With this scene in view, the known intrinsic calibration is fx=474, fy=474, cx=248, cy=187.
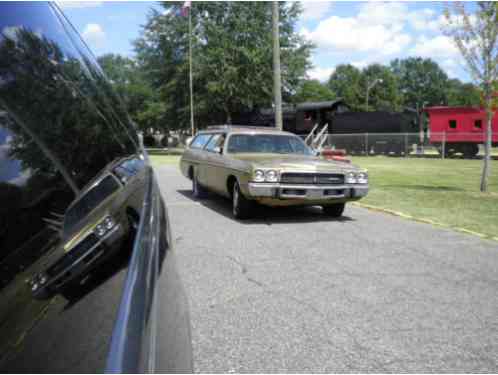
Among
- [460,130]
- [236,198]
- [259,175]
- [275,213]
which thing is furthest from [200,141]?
[460,130]

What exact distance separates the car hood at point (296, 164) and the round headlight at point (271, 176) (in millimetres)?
91

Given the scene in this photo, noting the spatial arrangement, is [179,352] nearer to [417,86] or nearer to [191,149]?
[191,149]

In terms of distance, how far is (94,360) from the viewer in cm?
66

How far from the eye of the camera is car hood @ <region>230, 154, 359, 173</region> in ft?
22.8

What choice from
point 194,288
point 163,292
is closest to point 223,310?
point 194,288

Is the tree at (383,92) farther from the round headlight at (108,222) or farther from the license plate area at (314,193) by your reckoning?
the round headlight at (108,222)

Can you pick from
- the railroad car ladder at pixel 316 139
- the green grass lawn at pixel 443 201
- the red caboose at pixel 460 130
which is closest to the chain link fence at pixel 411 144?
the red caboose at pixel 460 130

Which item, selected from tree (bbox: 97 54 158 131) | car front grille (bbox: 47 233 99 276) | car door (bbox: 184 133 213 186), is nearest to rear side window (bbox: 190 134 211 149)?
car door (bbox: 184 133 213 186)

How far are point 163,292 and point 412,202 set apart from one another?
9066 millimetres

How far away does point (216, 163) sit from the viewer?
Result: 8445 millimetres

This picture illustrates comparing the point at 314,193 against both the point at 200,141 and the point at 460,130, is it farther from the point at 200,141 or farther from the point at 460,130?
the point at 460,130

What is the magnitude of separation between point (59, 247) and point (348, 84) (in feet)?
352

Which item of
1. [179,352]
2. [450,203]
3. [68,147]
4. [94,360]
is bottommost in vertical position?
[450,203]

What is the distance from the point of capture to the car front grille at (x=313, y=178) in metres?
6.93
